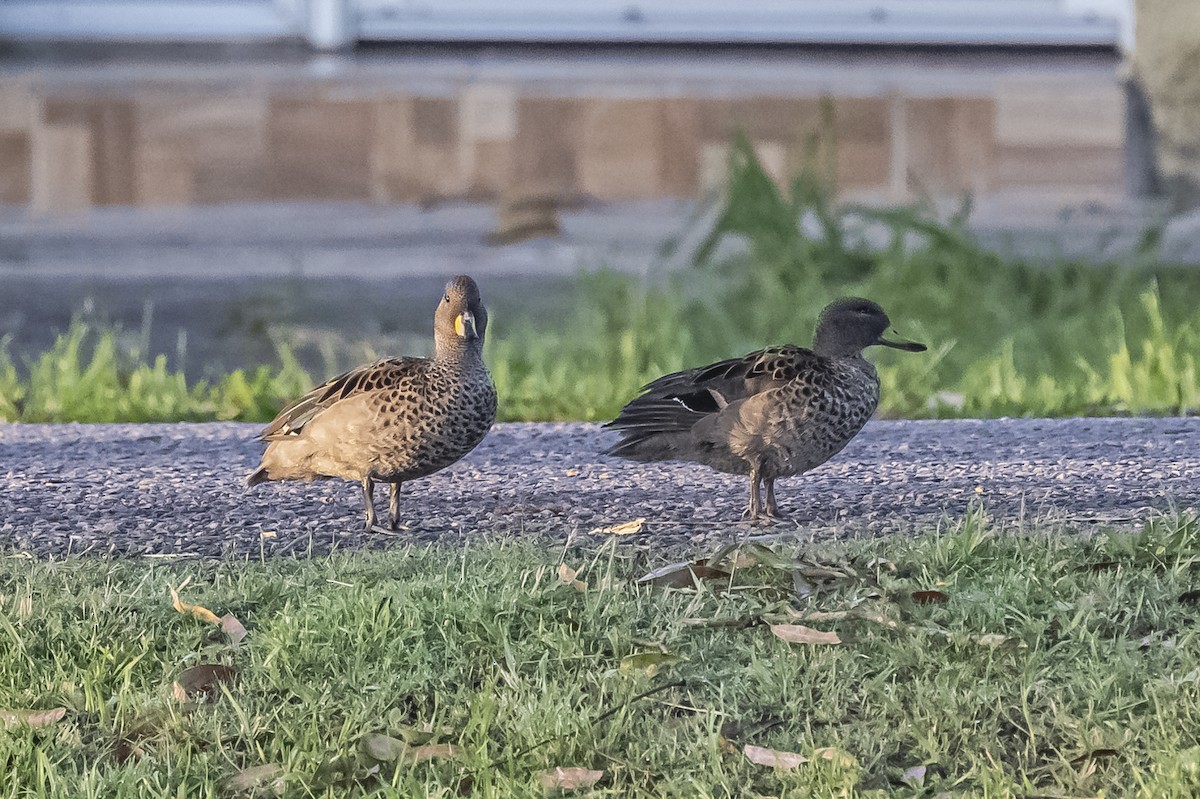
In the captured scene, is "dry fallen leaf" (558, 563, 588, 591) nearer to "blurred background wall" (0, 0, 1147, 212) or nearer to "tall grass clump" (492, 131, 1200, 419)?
"tall grass clump" (492, 131, 1200, 419)

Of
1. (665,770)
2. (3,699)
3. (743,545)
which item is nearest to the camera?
(665,770)

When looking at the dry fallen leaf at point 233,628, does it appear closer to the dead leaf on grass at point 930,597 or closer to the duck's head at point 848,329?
the dead leaf on grass at point 930,597

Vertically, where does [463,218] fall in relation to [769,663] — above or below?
above

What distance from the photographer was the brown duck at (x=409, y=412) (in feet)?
14.2

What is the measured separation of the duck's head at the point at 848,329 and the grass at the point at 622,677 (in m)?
0.75

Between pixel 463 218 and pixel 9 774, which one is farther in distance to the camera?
pixel 463 218

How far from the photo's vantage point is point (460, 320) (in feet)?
14.4

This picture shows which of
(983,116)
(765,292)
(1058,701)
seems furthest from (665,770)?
(983,116)

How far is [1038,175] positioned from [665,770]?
277 inches

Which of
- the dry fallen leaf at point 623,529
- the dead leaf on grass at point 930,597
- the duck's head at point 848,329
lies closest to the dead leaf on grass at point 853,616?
the dead leaf on grass at point 930,597

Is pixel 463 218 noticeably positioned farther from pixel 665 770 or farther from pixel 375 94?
pixel 665 770

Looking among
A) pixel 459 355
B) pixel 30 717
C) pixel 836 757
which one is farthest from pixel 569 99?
pixel 836 757

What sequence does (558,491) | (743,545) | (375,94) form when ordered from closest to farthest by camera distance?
(743,545), (558,491), (375,94)

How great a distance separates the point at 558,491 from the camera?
5137mm
